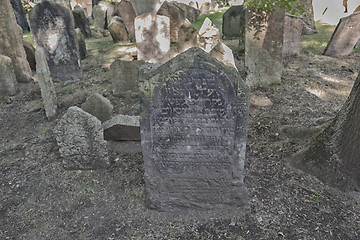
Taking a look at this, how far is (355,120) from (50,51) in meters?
7.69

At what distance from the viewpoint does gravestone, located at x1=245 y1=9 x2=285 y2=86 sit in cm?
650

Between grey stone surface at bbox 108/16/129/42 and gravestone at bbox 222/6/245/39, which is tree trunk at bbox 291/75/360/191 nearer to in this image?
gravestone at bbox 222/6/245/39

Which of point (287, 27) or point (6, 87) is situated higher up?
point (287, 27)

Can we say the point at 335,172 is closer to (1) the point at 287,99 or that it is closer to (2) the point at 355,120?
(2) the point at 355,120

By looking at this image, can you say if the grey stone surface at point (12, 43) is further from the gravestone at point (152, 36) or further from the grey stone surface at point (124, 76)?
the gravestone at point (152, 36)

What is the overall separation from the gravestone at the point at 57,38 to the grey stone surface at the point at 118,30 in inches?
145

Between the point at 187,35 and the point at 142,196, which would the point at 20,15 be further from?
the point at 142,196

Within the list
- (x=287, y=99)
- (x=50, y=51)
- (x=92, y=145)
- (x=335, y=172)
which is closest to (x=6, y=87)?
(x=50, y=51)

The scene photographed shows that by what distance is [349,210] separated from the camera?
3.48 metres

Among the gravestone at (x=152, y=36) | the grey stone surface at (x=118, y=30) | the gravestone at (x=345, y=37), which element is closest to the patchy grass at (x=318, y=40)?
the gravestone at (x=345, y=37)

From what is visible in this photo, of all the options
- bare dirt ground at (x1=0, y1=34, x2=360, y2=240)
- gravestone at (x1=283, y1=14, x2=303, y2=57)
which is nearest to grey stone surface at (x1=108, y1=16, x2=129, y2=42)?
gravestone at (x1=283, y1=14, x2=303, y2=57)

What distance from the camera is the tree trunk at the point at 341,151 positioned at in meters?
3.55

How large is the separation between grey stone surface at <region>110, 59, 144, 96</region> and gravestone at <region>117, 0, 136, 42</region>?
567cm

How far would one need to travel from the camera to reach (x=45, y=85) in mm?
5875
